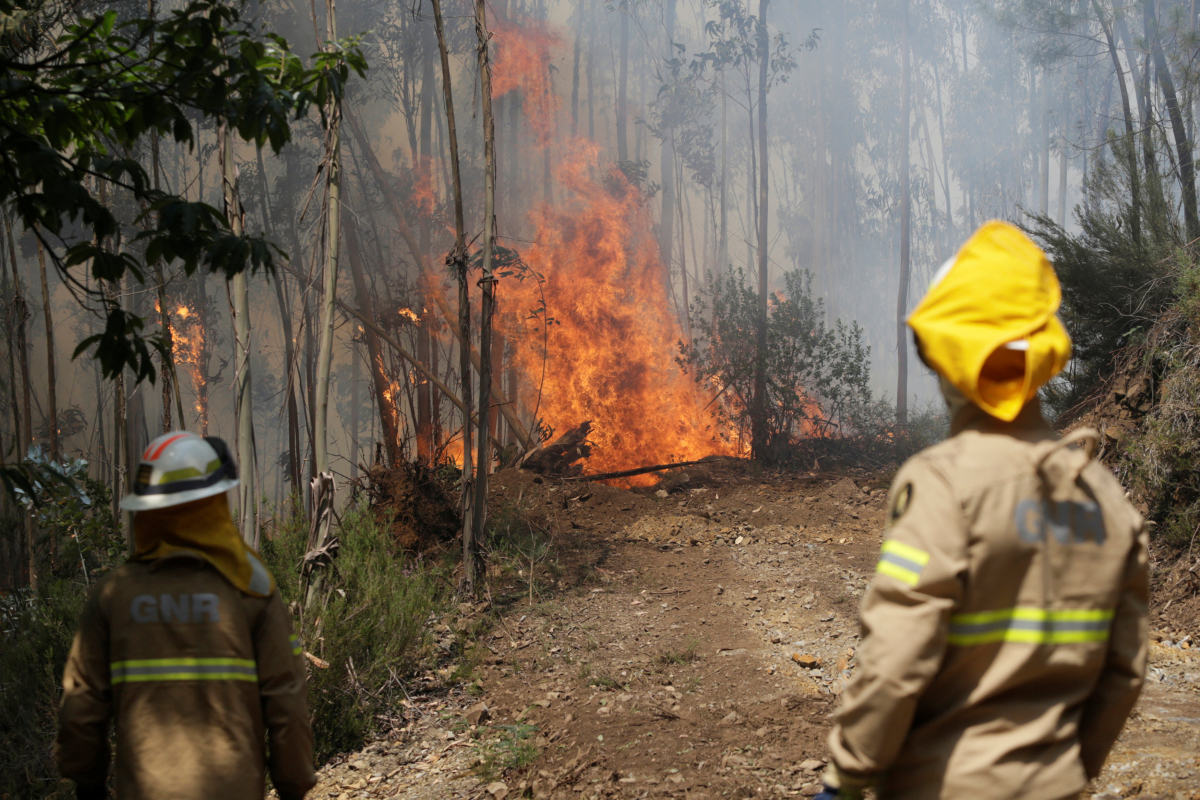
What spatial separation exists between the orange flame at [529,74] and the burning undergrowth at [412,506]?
23.7m

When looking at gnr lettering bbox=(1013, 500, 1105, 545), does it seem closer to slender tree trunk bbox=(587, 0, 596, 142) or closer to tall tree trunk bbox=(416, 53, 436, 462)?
tall tree trunk bbox=(416, 53, 436, 462)

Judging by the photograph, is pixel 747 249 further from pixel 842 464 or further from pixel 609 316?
pixel 842 464

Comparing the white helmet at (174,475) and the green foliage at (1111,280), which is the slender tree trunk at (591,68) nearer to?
the green foliage at (1111,280)

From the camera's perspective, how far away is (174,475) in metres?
1.69

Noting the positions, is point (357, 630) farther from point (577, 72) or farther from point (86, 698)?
point (577, 72)

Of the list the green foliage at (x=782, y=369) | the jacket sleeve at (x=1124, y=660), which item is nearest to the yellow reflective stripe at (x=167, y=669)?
the jacket sleeve at (x=1124, y=660)

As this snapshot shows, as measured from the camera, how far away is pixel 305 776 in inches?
73.3

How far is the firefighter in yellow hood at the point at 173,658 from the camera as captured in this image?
67.4 inches

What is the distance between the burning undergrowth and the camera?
751 cm

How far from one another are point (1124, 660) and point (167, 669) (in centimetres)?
216

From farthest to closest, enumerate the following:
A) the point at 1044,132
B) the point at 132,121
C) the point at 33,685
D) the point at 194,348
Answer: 1. the point at 1044,132
2. the point at 194,348
3. the point at 33,685
4. the point at 132,121

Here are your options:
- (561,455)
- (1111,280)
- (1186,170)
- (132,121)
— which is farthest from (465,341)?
(1186,170)

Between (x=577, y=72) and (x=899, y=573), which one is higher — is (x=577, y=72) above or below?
above

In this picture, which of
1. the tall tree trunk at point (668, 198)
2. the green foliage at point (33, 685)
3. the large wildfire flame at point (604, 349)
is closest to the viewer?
the green foliage at point (33, 685)
